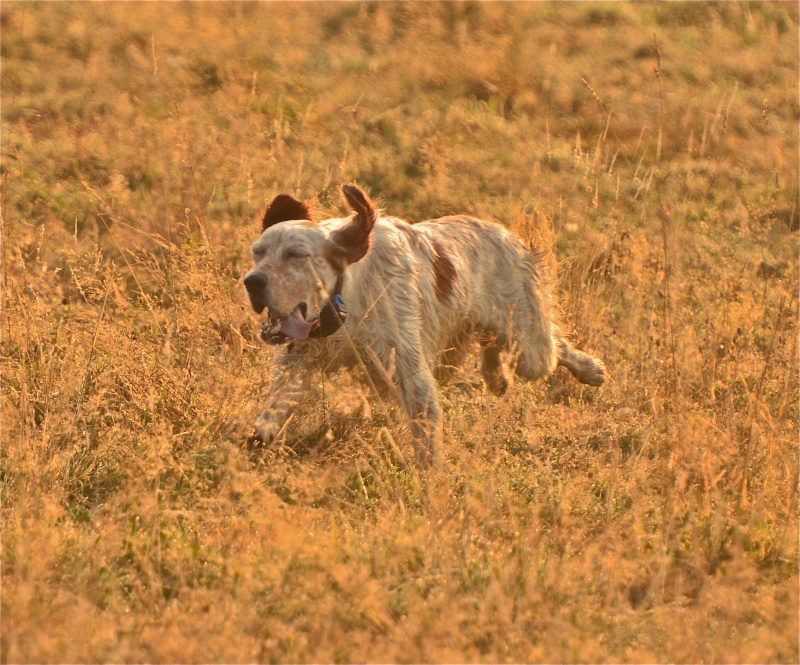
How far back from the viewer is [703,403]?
5.07 meters

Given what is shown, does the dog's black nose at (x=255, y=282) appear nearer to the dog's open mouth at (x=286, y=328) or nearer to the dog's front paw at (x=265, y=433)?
the dog's open mouth at (x=286, y=328)

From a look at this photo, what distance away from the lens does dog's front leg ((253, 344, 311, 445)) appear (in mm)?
4469

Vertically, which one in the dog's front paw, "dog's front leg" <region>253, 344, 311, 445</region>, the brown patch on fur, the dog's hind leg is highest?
the brown patch on fur

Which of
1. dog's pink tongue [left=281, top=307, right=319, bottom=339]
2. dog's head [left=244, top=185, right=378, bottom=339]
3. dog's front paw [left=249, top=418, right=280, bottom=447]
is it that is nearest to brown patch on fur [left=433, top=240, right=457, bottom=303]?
dog's head [left=244, top=185, right=378, bottom=339]

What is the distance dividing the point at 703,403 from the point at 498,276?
110 centimetres

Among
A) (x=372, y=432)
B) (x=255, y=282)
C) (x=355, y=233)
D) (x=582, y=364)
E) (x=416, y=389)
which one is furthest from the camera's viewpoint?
(x=582, y=364)

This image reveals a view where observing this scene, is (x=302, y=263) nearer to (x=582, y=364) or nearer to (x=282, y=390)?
(x=282, y=390)

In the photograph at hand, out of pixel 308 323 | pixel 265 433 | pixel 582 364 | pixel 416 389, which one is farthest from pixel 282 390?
pixel 582 364

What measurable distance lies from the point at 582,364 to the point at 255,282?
6.70ft

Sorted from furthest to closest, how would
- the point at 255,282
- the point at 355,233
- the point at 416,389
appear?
the point at 416,389
the point at 355,233
the point at 255,282

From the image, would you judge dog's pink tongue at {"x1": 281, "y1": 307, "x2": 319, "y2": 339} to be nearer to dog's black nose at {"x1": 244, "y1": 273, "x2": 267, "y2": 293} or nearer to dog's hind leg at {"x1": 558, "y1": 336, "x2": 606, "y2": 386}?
dog's black nose at {"x1": 244, "y1": 273, "x2": 267, "y2": 293}

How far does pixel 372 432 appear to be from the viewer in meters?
4.68

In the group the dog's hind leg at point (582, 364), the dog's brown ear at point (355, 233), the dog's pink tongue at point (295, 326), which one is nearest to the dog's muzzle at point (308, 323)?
the dog's pink tongue at point (295, 326)

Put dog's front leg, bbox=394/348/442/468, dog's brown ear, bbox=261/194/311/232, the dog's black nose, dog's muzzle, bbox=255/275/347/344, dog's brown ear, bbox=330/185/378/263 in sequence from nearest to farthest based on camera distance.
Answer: the dog's black nose
dog's muzzle, bbox=255/275/347/344
dog's brown ear, bbox=330/185/378/263
dog's front leg, bbox=394/348/442/468
dog's brown ear, bbox=261/194/311/232
